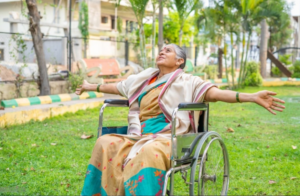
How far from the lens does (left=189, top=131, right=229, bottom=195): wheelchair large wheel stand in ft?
10.2

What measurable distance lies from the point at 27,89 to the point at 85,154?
16.2 ft

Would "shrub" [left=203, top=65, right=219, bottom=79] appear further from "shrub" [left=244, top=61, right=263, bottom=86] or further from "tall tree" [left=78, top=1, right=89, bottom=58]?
"tall tree" [left=78, top=1, right=89, bottom=58]

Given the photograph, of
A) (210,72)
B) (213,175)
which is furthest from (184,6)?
(213,175)

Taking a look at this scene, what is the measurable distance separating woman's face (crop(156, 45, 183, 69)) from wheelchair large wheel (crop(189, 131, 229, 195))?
0.70 meters

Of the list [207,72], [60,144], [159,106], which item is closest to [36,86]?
[60,144]

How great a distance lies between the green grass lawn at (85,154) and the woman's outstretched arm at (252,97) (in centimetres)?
118

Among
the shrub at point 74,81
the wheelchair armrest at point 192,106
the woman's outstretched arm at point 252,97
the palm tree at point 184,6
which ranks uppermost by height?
the palm tree at point 184,6

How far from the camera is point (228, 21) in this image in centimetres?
1522

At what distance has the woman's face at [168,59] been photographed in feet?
12.1

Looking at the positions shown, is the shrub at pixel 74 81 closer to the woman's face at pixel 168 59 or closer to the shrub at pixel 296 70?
the woman's face at pixel 168 59

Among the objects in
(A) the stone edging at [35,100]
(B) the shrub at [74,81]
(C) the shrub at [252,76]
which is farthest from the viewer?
(C) the shrub at [252,76]

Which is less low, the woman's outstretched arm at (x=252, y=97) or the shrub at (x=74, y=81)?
the woman's outstretched arm at (x=252, y=97)

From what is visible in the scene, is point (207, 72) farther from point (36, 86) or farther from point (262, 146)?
point (262, 146)

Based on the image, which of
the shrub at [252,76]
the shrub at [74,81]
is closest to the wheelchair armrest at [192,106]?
the shrub at [74,81]
